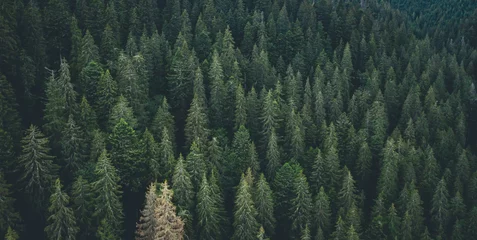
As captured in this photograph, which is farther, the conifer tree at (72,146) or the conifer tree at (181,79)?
the conifer tree at (181,79)

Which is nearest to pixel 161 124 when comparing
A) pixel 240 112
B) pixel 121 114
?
pixel 121 114

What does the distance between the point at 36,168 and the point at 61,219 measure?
7285mm

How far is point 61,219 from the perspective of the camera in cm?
5784

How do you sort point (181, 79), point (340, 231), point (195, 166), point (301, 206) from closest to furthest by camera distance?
point (340, 231)
point (195, 166)
point (301, 206)
point (181, 79)

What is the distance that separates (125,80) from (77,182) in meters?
19.8

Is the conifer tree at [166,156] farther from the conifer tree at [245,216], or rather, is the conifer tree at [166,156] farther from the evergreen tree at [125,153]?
the conifer tree at [245,216]

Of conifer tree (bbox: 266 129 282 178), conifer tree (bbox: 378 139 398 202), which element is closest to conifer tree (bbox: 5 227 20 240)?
conifer tree (bbox: 266 129 282 178)

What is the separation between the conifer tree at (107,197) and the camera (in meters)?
60.0

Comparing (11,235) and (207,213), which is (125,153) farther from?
(11,235)

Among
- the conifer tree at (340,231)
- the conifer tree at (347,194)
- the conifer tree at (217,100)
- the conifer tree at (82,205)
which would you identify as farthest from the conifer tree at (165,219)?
the conifer tree at (217,100)

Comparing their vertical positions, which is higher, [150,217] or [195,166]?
[195,166]

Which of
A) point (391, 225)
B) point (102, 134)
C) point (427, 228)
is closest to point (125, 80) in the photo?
point (102, 134)

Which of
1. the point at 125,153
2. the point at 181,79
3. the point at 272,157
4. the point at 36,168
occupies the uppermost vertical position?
the point at 181,79

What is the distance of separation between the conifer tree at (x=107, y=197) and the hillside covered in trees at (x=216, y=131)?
14 centimetres
